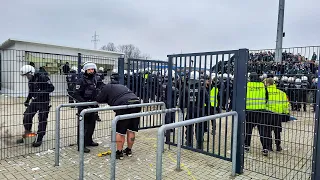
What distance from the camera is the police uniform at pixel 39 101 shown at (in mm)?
4820

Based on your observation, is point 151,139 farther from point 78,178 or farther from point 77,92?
point 78,178

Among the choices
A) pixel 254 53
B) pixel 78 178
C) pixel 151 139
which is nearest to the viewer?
pixel 78 178

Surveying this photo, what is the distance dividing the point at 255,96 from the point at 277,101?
14.5 inches

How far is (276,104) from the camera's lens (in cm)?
421

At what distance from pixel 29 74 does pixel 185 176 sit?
3373 millimetres

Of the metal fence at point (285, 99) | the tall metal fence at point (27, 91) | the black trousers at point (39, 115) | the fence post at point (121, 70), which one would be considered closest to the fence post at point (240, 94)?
the metal fence at point (285, 99)

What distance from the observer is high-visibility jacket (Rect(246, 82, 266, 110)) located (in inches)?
163

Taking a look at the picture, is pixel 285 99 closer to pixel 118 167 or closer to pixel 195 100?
pixel 195 100

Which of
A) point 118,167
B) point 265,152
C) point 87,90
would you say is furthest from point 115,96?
point 265,152

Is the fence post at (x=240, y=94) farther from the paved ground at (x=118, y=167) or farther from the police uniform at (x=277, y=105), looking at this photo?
the police uniform at (x=277, y=105)

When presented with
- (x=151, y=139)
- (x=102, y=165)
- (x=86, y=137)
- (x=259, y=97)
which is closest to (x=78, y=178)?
(x=102, y=165)

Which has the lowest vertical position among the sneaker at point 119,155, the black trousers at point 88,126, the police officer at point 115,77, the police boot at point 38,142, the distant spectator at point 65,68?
the sneaker at point 119,155

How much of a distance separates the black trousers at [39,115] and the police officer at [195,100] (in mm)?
2695

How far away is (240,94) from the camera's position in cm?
392
